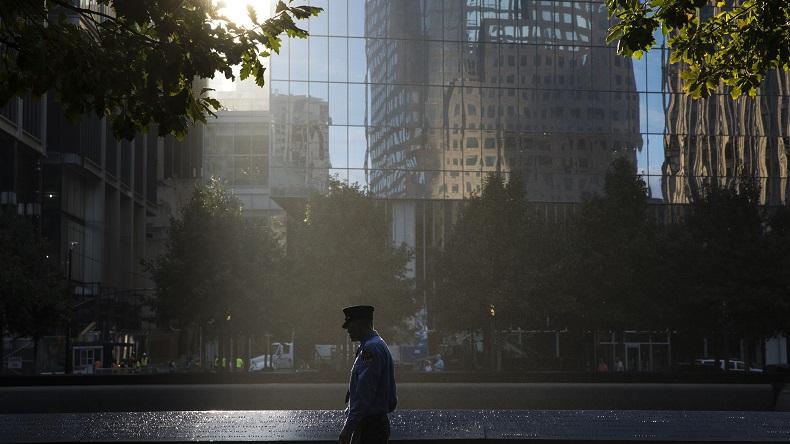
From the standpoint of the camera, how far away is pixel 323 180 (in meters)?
61.8

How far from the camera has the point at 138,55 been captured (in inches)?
389

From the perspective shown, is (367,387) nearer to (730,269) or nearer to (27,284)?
(27,284)

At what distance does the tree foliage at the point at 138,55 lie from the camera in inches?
375

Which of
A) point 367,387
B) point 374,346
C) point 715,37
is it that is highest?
point 715,37

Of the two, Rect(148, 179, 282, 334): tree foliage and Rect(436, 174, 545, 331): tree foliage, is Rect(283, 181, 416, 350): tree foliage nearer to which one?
Rect(148, 179, 282, 334): tree foliage

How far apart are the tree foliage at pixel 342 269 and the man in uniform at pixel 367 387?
4200cm

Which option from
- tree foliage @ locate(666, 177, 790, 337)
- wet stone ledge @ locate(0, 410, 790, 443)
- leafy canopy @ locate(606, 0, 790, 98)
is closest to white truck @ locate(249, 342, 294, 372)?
tree foliage @ locate(666, 177, 790, 337)

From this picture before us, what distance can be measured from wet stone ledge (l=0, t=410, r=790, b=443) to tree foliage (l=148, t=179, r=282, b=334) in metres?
34.2

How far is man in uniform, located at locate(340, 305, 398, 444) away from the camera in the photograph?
9797mm

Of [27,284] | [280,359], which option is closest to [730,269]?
[27,284]

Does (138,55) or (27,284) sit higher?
(138,55)

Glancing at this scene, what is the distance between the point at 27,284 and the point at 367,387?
3979cm

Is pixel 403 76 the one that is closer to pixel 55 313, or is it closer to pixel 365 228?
pixel 365 228

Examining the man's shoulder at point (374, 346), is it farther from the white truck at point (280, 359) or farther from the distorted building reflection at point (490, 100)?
the white truck at point (280, 359)
